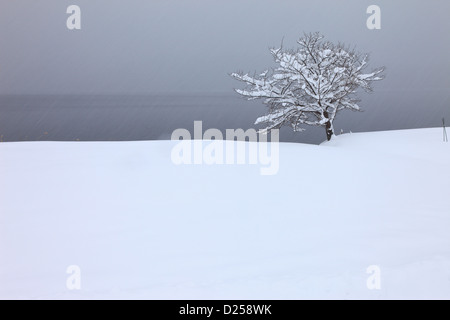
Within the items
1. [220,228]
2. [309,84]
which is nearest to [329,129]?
[309,84]

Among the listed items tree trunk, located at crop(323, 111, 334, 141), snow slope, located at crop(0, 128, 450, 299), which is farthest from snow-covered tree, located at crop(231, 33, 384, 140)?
snow slope, located at crop(0, 128, 450, 299)

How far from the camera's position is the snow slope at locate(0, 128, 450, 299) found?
10.5 feet

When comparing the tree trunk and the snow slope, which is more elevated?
the tree trunk

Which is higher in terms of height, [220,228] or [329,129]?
[329,129]

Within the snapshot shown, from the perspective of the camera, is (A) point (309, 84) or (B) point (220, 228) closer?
(B) point (220, 228)

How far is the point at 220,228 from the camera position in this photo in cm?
459

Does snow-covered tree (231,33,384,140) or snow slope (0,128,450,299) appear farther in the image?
snow-covered tree (231,33,384,140)

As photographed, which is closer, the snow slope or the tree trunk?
the snow slope

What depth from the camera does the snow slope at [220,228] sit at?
3189 millimetres

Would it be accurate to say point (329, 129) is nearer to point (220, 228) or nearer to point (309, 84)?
point (309, 84)

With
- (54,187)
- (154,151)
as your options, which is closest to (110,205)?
(54,187)

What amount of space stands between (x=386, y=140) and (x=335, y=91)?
7.38m

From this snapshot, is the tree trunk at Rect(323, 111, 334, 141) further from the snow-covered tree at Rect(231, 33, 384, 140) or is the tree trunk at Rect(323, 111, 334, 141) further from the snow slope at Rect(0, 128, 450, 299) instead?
the snow slope at Rect(0, 128, 450, 299)

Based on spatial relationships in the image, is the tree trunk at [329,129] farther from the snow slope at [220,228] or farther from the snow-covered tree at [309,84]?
the snow slope at [220,228]
